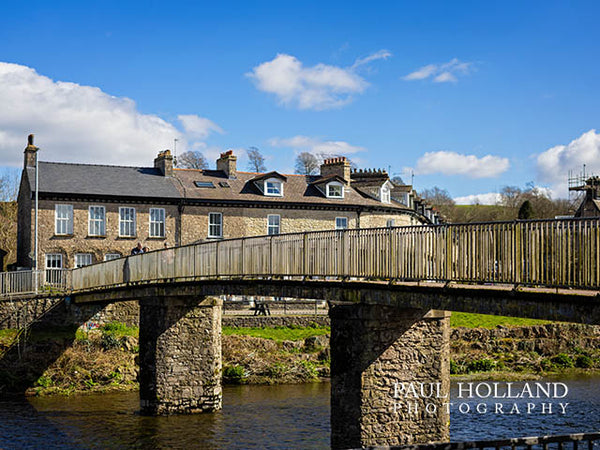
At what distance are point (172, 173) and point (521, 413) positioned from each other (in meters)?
23.9

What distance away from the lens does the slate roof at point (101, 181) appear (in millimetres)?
36375

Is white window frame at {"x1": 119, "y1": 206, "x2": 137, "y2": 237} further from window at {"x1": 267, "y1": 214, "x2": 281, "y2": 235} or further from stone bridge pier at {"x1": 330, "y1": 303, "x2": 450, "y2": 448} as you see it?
stone bridge pier at {"x1": 330, "y1": 303, "x2": 450, "y2": 448}

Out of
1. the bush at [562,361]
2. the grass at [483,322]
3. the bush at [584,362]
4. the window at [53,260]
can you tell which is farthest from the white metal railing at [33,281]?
the bush at [584,362]

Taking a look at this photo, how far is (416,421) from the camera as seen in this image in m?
16.4

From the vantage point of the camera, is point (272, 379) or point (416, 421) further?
point (272, 379)

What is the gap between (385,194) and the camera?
145 ft

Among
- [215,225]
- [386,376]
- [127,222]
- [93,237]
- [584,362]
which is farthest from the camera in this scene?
[215,225]

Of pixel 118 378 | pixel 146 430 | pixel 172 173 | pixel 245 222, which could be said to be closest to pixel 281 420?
pixel 146 430

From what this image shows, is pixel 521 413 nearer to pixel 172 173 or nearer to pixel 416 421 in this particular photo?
pixel 416 421

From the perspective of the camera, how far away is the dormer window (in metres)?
43.7

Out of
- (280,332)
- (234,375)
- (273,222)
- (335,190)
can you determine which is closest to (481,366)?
(280,332)

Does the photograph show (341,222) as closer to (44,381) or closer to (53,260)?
(53,260)

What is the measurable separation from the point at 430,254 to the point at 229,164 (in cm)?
2863

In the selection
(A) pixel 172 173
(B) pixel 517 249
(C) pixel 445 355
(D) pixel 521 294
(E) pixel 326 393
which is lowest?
(E) pixel 326 393
